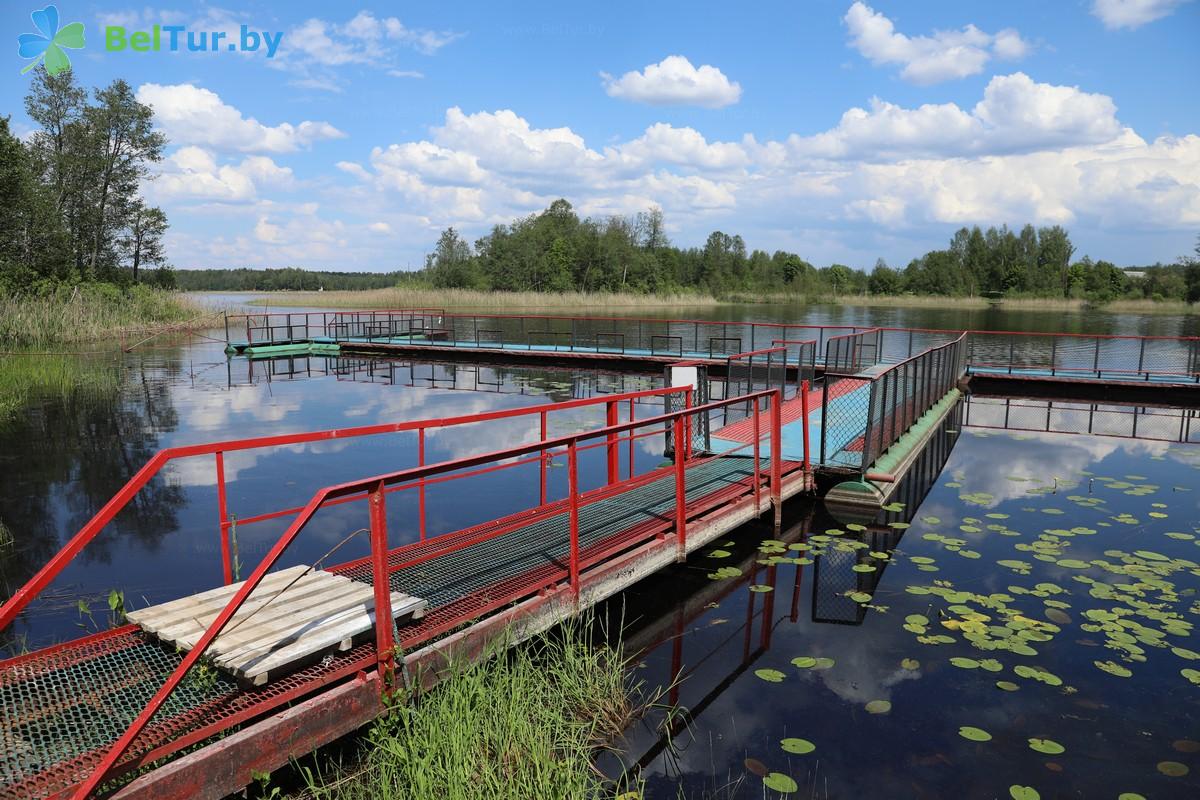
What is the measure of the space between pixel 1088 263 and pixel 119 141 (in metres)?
100

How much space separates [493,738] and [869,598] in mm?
3513

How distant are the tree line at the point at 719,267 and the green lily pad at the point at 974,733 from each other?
7858 centimetres

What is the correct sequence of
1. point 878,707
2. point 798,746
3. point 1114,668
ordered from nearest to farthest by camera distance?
point 798,746
point 878,707
point 1114,668

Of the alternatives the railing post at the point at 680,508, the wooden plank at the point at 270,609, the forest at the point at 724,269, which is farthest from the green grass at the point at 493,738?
the forest at the point at 724,269

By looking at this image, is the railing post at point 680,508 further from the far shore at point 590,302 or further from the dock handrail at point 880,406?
the far shore at point 590,302

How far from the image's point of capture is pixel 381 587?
351cm

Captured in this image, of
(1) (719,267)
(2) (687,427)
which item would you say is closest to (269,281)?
(1) (719,267)

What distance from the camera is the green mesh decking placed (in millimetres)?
3043

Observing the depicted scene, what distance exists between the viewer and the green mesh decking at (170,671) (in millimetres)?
3043

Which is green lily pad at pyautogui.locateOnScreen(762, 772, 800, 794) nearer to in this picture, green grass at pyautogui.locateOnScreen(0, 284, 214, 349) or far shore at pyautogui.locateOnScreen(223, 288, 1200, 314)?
green grass at pyautogui.locateOnScreen(0, 284, 214, 349)

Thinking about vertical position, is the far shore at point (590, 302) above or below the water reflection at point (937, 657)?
above

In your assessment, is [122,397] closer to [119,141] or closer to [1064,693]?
[1064,693]

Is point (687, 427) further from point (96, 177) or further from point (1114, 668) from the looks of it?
point (96, 177)

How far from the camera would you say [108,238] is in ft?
136
